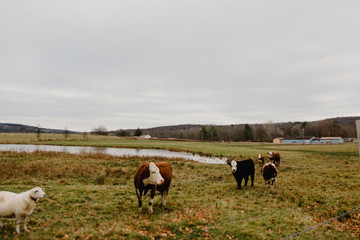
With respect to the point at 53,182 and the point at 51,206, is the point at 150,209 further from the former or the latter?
the point at 53,182

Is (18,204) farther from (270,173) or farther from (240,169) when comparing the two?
(270,173)

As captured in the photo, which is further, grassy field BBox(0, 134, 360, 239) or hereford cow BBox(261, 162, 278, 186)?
hereford cow BBox(261, 162, 278, 186)

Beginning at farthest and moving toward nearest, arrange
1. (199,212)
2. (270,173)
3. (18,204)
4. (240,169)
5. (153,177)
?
(270,173), (240,169), (199,212), (153,177), (18,204)

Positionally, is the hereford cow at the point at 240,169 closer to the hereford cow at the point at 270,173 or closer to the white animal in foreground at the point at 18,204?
the hereford cow at the point at 270,173

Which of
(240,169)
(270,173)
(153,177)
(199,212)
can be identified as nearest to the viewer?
(153,177)

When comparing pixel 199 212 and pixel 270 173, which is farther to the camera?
pixel 270 173

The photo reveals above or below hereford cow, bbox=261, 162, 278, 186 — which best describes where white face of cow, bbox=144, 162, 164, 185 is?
above

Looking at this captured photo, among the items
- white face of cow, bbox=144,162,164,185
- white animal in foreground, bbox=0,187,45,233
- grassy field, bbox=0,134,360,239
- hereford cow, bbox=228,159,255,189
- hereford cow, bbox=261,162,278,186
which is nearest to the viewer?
white animal in foreground, bbox=0,187,45,233

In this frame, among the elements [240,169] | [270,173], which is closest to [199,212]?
[240,169]

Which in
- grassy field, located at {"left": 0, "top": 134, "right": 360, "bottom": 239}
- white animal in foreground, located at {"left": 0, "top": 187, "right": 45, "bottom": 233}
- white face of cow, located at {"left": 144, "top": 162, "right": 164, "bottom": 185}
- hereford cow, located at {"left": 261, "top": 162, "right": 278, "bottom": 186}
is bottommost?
grassy field, located at {"left": 0, "top": 134, "right": 360, "bottom": 239}

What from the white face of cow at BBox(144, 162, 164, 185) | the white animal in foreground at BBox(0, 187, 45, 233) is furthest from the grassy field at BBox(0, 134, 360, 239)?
the white face of cow at BBox(144, 162, 164, 185)

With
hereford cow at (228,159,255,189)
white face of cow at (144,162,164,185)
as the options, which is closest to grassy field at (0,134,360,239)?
hereford cow at (228,159,255,189)

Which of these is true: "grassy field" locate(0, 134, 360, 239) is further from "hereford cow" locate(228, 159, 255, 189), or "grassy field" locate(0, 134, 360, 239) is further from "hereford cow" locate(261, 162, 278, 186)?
"hereford cow" locate(228, 159, 255, 189)

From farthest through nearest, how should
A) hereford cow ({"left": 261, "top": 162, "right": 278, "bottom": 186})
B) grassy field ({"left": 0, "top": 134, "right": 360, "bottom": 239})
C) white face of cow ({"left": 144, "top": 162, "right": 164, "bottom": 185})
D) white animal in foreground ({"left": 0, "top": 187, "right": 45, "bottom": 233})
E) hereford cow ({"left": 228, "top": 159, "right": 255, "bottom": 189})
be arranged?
hereford cow ({"left": 261, "top": 162, "right": 278, "bottom": 186}) → hereford cow ({"left": 228, "top": 159, "right": 255, "bottom": 189}) → white face of cow ({"left": 144, "top": 162, "right": 164, "bottom": 185}) → grassy field ({"left": 0, "top": 134, "right": 360, "bottom": 239}) → white animal in foreground ({"left": 0, "top": 187, "right": 45, "bottom": 233})
